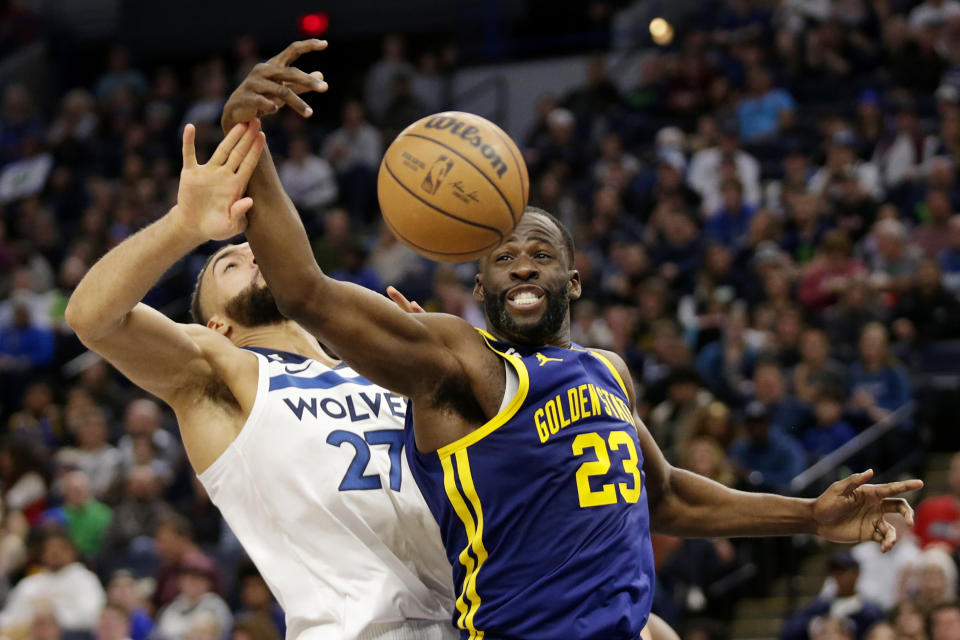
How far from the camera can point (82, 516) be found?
11.5m

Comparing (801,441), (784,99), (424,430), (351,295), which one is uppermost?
(351,295)

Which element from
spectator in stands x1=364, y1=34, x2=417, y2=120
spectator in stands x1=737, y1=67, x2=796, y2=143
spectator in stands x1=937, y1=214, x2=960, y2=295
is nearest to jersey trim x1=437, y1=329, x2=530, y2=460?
spectator in stands x1=937, y1=214, x2=960, y2=295

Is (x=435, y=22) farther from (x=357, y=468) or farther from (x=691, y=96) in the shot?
(x=357, y=468)

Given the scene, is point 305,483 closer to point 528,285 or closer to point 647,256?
point 528,285

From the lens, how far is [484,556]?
13.1 feet

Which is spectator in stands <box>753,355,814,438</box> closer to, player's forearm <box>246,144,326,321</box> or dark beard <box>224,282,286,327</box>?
dark beard <box>224,282,286,327</box>

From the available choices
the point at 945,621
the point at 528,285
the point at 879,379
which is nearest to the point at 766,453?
the point at 879,379

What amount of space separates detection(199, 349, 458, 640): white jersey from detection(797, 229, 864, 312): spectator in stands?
24.4ft

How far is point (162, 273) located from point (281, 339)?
→ 105 centimetres

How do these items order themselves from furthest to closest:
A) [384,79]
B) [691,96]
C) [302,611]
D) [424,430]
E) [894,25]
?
[384,79] < [691,96] < [894,25] < [302,611] < [424,430]

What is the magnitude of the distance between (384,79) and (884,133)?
23.9 feet

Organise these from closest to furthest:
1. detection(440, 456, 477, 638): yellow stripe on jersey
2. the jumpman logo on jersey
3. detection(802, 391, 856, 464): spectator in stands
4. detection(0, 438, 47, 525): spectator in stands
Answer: detection(440, 456, 477, 638): yellow stripe on jersey → the jumpman logo on jersey → detection(802, 391, 856, 464): spectator in stands → detection(0, 438, 47, 525): spectator in stands

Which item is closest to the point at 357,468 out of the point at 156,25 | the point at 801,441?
the point at 801,441

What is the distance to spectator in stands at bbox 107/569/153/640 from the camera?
981 cm
